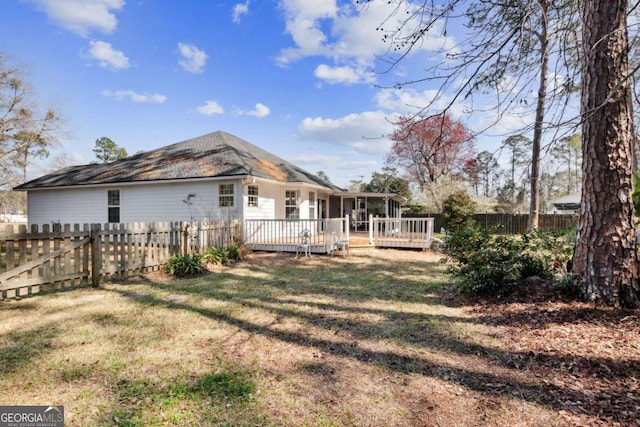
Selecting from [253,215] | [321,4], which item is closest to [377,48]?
[321,4]

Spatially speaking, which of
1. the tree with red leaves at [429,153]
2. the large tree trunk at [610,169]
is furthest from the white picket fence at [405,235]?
the tree with red leaves at [429,153]

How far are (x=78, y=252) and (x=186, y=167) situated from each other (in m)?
8.14

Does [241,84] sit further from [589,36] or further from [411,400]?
[411,400]

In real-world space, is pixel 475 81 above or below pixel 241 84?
below

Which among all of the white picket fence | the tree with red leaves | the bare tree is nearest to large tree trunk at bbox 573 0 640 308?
the white picket fence

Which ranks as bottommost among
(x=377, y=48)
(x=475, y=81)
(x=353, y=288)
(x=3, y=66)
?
(x=353, y=288)

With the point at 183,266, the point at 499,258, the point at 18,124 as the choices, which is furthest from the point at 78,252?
the point at 18,124

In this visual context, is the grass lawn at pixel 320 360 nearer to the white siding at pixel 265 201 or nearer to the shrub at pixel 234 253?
the shrub at pixel 234 253

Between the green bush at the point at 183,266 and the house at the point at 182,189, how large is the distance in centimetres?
457

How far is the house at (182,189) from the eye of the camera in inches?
498

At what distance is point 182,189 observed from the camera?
13.3 metres

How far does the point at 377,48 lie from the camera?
524cm

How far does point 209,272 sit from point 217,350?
15.7 ft

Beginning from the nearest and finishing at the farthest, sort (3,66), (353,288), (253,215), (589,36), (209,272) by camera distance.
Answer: (589,36) → (353,288) → (209,272) → (253,215) → (3,66)
